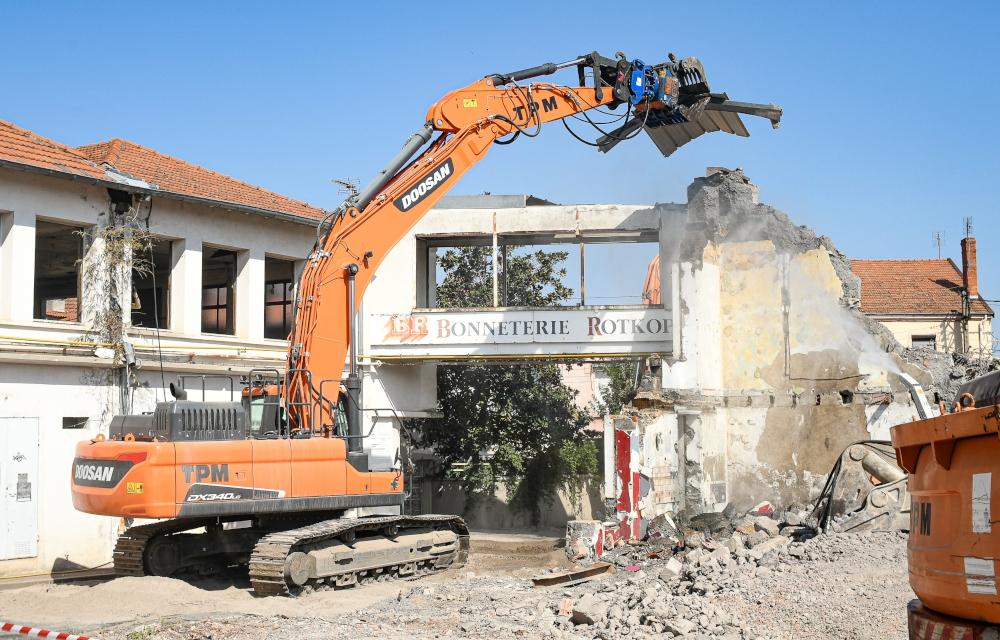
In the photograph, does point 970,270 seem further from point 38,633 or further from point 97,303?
point 38,633

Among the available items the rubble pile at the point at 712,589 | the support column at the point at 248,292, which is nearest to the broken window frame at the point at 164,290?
the support column at the point at 248,292

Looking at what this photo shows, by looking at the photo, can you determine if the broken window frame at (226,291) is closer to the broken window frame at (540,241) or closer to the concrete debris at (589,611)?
the broken window frame at (540,241)

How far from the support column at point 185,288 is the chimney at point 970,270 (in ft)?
110

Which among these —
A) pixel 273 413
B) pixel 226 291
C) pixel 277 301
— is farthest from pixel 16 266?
pixel 277 301

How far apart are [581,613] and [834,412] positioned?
1081 centimetres

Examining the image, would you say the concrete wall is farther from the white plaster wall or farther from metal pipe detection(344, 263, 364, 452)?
→ the white plaster wall

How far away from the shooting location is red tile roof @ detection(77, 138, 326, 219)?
1939cm

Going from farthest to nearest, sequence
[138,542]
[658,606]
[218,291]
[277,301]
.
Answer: [277,301] → [218,291] → [138,542] → [658,606]

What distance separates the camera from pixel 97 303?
17.5 m

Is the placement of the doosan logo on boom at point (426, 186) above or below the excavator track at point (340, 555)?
above

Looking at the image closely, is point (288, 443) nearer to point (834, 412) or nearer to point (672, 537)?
point (672, 537)

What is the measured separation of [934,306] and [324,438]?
34.6 meters

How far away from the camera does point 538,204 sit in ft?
72.8

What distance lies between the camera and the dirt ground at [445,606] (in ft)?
30.6
